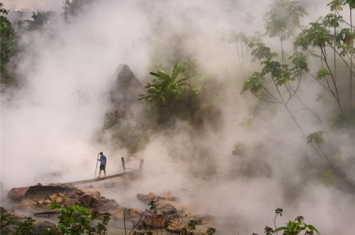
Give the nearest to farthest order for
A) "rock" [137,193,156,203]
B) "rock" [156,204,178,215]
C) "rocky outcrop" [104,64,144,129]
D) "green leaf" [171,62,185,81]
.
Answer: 1. "rock" [156,204,178,215]
2. "rock" [137,193,156,203]
3. "green leaf" [171,62,185,81]
4. "rocky outcrop" [104,64,144,129]

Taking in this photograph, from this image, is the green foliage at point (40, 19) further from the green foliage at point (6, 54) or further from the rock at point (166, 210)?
the rock at point (166, 210)

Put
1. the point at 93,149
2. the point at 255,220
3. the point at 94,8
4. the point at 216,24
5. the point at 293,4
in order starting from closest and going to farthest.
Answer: the point at 255,220
the point at 293,4
the point at 93,149
the point at 216,24
the point at 94,8

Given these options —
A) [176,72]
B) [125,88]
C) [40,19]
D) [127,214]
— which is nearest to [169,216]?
[127,214]

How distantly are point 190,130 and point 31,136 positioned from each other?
278 inches

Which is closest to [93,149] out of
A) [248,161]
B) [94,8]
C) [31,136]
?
[31,136]

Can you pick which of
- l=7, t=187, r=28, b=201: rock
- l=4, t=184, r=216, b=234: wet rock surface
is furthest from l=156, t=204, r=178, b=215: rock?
l=7, t=187, r=28, b=201: rock

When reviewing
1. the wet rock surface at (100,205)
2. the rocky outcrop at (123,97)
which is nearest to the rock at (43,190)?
the wet rock surface at (100,205)

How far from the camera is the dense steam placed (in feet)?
29.9

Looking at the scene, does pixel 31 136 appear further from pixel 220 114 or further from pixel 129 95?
pixel 220 114

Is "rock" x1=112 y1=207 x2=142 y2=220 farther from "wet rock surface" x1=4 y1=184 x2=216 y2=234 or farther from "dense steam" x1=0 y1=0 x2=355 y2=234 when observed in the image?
"dense steam" x1=0 y1=0 x2=355 y2=234

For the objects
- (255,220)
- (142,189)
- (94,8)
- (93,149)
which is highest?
(94,8)

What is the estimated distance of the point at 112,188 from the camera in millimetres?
11539

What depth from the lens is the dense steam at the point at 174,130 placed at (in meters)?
9.10

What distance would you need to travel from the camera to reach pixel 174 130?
15219 mm
